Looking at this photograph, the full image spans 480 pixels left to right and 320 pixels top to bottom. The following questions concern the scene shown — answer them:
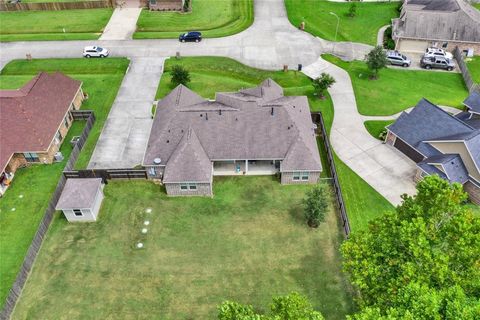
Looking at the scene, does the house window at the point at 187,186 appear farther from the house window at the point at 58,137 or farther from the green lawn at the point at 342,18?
the green lawn at the point at 342,18

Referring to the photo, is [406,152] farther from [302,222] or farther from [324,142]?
[302,222]

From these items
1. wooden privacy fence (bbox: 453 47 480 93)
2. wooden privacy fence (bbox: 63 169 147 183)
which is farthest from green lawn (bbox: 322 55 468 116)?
wooden privacy fence (bbox: 63 169 147 183)

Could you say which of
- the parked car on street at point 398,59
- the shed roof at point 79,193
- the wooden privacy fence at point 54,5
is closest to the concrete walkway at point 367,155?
the parked car on street at point 398,59

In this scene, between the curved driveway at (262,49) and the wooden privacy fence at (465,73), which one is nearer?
the wooden privacy fence at (465,73)

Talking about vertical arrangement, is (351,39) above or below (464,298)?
below

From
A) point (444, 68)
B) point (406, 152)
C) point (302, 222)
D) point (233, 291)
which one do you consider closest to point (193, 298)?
point (233, 291)

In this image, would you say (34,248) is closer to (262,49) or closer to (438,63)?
(262,49)
